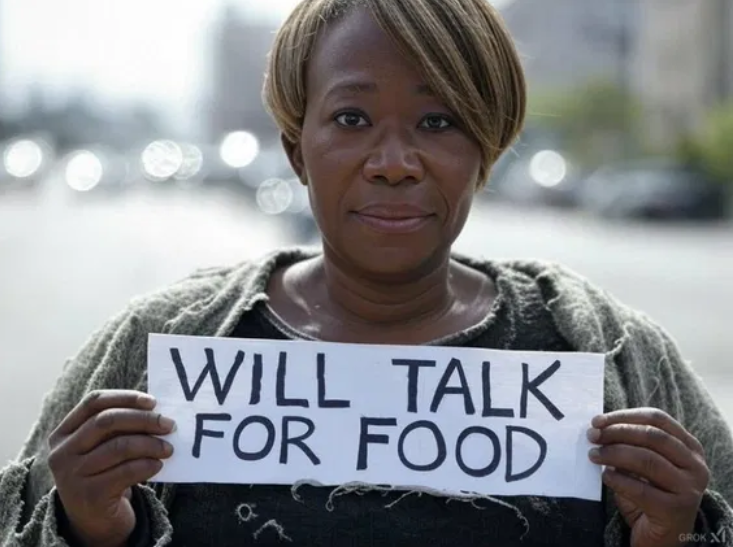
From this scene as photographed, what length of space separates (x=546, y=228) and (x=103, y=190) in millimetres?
23050

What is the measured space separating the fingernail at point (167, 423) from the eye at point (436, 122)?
0.62m

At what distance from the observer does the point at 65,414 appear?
7.60 feet

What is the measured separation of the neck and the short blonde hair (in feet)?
0.75

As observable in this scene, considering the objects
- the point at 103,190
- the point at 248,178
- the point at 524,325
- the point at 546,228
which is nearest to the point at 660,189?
the point at 546,228

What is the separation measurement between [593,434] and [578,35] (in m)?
84.6

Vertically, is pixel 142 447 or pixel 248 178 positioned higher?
pixel 142 447

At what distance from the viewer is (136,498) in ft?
7.03

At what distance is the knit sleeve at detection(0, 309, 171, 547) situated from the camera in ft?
7.09

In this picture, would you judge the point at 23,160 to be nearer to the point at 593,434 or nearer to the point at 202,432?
the point at 202,432

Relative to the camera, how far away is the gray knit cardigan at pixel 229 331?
2.27 metres

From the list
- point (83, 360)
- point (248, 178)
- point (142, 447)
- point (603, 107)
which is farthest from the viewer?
point (603, 107)

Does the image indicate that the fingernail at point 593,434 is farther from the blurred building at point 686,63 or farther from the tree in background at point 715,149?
the blurred building at point 686,63

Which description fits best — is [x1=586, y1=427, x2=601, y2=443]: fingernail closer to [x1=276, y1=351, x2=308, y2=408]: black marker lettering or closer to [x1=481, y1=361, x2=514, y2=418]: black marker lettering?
[x1=481, y1=361, x2=514, y2=418]: black marker lettering

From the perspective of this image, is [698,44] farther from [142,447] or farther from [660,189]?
[142,447]
